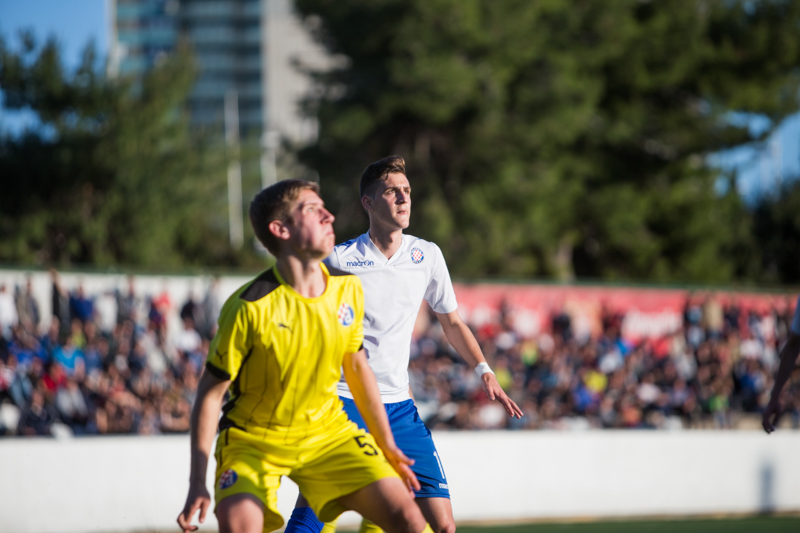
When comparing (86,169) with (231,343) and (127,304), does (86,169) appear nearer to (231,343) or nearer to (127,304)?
(127,304)

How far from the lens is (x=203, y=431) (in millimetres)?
3662

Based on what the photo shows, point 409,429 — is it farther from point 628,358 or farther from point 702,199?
point 702,199

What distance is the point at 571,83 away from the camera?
30.5 meters

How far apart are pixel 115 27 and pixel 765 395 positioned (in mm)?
111542

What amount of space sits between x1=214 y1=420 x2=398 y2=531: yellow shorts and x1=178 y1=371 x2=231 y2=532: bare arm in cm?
15

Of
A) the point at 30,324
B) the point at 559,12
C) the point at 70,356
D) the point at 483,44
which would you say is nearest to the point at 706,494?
the point at 70,356

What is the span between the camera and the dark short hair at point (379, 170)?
4.90 m

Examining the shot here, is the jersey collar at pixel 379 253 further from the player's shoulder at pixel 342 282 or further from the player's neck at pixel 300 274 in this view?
the player's neck at pixel 300 274

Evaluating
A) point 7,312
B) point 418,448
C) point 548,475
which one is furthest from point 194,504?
point 7,312

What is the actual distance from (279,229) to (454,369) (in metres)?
12.9

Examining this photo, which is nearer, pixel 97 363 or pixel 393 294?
pixel 393 294

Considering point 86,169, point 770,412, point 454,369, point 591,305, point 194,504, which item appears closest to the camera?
point 194,504

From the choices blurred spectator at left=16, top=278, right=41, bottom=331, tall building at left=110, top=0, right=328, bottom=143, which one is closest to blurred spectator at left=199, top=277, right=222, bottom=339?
blurred spectator at left=16, top=278, right=41, bottom=331

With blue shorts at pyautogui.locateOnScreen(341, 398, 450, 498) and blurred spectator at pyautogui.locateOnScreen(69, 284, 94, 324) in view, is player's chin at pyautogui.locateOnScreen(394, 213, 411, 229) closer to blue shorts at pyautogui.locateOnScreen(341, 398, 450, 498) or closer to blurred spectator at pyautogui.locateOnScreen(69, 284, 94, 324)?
blue shorts at pyautogui.locateOnScreen(341, 398, 450, 498)
